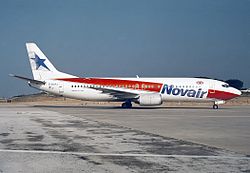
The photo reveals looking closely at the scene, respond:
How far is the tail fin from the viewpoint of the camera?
135 feet

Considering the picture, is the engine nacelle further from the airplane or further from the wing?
the wing

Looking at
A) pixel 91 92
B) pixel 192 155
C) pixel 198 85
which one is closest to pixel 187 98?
pixel 198 85

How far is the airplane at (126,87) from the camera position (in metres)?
39.0

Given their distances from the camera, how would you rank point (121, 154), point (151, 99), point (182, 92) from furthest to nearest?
point (182, 92)
point (151, 99)
point (121, 154)

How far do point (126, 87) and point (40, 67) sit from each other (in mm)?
9142

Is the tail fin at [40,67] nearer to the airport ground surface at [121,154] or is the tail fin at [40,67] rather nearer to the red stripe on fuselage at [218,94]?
the red stripe on fuselage at [218,94]

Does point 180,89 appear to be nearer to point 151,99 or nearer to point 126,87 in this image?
point 151,99

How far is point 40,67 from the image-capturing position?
41.2m

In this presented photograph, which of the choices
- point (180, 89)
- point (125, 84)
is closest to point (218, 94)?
point (180, 89)

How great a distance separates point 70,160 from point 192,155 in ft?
9.22

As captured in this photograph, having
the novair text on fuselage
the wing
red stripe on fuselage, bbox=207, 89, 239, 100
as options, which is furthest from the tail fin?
red stripe on fuselage, bbox=207, 89, 239, 100

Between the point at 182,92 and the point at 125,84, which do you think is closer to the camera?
the point at 182,92

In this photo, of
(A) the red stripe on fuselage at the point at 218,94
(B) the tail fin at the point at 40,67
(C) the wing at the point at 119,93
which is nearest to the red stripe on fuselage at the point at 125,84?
(C) the wing at the point at 119,93

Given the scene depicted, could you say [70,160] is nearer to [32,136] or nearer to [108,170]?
[108,170]
